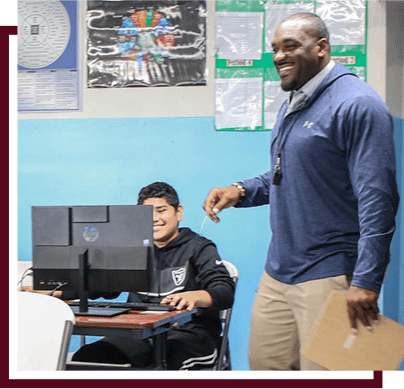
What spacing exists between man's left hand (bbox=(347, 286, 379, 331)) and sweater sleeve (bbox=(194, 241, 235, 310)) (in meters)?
1.11

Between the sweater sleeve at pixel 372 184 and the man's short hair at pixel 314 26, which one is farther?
the man's short hair at pixel 314 26

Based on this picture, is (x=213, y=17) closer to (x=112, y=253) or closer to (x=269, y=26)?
(x=269, y=26)

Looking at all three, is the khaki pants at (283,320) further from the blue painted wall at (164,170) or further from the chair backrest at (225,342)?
the blue painted wall at (164,170)

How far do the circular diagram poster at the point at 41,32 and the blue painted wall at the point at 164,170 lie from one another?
388 millimetres

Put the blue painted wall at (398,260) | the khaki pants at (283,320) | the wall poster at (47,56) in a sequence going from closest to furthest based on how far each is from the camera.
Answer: the khaki pants at (283,320), the blue painted wall at (398,260), the wall poster at (47,56)

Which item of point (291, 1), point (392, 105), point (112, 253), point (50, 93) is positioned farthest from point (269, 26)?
point (112, 253)

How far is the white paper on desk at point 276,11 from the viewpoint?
12.7 ft

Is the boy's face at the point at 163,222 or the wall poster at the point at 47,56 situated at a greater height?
the wall poster at the point at 47,56

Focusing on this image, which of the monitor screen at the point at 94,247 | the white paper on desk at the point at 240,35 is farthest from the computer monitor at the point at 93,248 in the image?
the white paper on desk at the point at 240,35

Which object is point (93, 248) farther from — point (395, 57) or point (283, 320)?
point (395, 57)

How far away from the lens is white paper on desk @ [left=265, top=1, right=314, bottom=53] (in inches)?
153

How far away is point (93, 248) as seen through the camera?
2.76m

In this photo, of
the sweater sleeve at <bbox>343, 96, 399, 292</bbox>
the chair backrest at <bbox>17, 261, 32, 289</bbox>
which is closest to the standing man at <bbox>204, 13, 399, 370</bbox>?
the sweater sleeve at <bbox>343, 96, 399, 292</bbox>

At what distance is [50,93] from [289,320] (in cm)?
254
